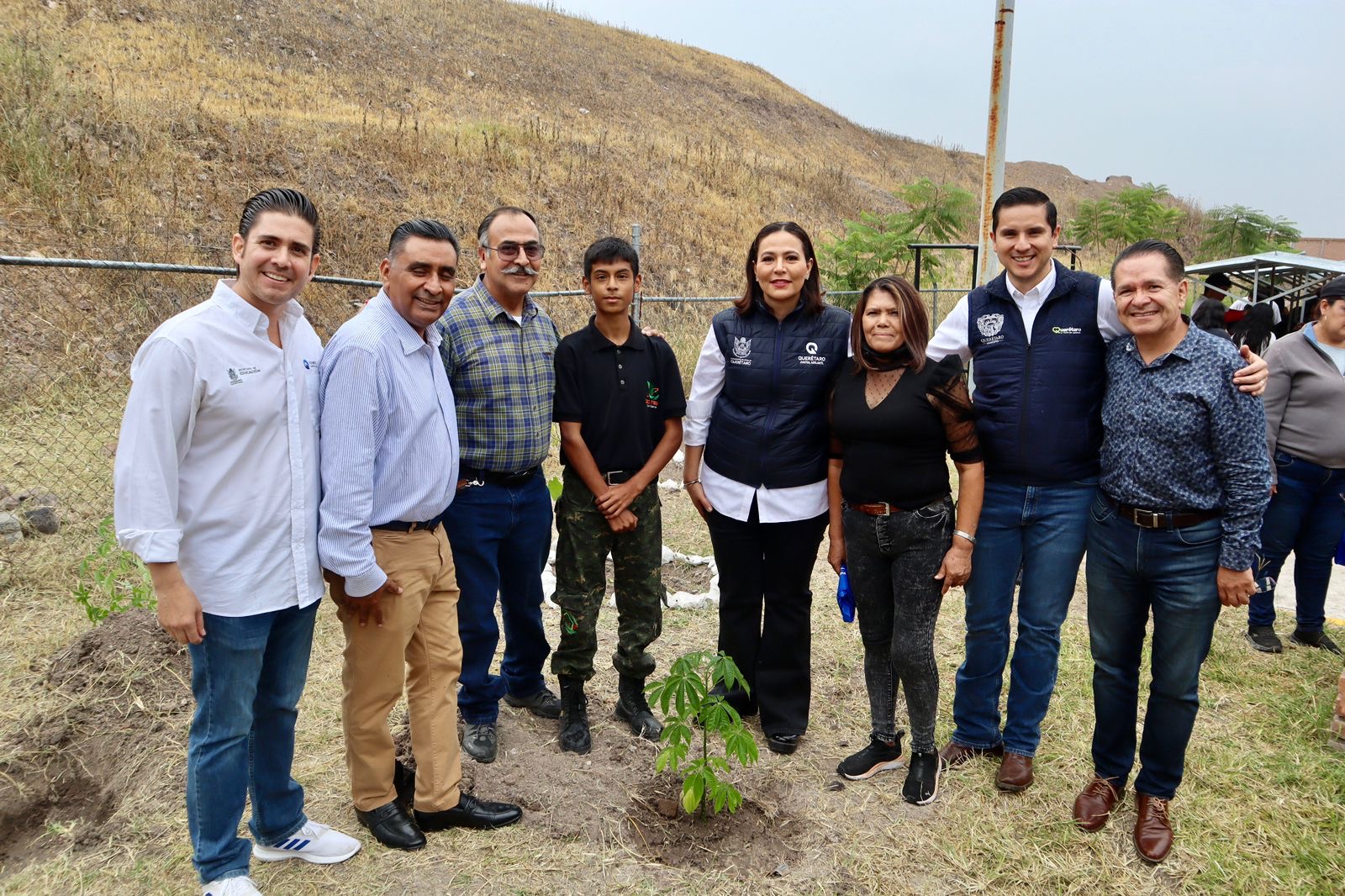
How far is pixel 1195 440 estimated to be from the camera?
2.60 m

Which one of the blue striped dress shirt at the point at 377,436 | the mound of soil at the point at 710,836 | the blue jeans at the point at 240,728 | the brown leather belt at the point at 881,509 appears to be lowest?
the mound of soil at the point at 710,836

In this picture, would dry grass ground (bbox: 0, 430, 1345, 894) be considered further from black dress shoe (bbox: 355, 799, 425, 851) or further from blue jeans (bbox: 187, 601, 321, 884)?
blue jeans (bbox: 187, 601, 321, 884)

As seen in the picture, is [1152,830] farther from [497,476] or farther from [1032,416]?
[497,476]

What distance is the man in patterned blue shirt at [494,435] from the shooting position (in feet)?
10.1

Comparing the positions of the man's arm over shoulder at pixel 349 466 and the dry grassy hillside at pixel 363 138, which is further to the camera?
the dry grassy hillside at pixel 363 138

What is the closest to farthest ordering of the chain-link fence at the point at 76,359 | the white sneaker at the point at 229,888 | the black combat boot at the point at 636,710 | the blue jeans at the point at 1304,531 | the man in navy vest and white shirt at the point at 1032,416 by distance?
1. the white sneaker at the point at 229,888
2. the man in navy vest and white shirt at the point at 1032,416
3. the black combat boot at the point at 636,710
4. the blue jeans at the point at 1304,531
5. the chain-link fence at the point at 76,359

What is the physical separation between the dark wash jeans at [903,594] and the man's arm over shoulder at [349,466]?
1.76 m

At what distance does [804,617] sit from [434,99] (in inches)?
880

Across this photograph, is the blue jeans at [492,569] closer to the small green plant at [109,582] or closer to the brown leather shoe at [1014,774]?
the brown leather shoe at [1014,774]

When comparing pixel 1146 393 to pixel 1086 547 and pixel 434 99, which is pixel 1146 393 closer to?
pixel 1086 547

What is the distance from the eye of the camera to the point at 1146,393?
8.79ft

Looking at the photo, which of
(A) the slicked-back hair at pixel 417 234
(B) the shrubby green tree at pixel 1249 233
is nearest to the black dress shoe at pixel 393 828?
(A) the slicked-back hair at pixel 417 234

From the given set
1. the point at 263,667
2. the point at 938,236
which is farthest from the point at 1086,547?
the point at 938,236

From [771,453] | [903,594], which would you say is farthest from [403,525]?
[903,594]
